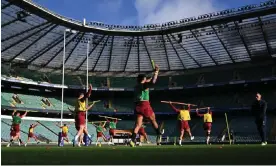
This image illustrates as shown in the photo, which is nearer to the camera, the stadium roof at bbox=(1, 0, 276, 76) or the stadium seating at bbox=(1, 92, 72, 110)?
the stadium roof at bbox=(1, 0, 276, 76)

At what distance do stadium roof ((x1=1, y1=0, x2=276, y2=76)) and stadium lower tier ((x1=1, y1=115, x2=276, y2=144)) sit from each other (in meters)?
9.02

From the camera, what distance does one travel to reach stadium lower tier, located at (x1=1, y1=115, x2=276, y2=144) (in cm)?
4656

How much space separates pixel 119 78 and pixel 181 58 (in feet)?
37.9

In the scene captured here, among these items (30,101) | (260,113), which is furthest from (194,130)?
(260,113)

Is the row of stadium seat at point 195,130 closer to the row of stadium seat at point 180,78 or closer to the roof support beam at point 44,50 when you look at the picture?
the row of stadium seat at point 180,78

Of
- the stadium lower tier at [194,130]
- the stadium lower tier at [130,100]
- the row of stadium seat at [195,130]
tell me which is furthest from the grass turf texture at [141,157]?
the stadium lower tier at [130,100]

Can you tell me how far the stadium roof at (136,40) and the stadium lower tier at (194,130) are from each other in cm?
902

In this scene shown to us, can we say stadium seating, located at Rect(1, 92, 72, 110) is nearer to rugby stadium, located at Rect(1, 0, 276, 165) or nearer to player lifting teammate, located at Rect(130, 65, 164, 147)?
rugby stadium, located at Rect(1, 0, 276, 165)

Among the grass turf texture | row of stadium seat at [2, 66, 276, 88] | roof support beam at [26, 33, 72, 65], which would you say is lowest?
the grass turf texture

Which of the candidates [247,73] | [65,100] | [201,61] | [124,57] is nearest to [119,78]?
[124,57]

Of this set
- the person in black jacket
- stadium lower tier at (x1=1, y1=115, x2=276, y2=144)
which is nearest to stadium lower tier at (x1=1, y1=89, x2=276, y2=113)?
stadium lower tier at (x1=1, y1=115, x2=276, y2=144)

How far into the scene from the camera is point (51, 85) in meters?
56.5

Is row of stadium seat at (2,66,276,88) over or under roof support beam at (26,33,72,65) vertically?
under

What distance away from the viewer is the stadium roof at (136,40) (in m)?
44.7
